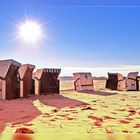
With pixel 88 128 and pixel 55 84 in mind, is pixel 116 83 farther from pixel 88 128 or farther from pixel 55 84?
pixel 88 128

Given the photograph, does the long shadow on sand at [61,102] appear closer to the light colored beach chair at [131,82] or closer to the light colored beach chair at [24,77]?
the light colored beach chair at [24,77]

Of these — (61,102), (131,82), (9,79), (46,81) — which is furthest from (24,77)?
(131,82)

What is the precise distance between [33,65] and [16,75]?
68.0 inches

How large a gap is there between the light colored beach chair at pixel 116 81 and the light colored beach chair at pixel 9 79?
9.64 meters

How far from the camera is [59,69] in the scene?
620 inches

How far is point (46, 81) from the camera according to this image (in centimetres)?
1518

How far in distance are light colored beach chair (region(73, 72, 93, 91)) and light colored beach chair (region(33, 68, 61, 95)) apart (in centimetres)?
241

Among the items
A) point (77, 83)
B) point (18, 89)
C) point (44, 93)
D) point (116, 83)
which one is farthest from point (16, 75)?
point (116, 83)

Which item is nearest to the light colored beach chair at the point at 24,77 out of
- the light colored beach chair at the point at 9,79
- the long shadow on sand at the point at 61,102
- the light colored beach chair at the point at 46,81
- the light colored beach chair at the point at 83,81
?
the light colored beach chair at the point at 9,79

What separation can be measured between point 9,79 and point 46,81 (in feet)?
13.5

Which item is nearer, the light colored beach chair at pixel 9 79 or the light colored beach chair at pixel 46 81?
the light colored beach chair at pixel 9 79

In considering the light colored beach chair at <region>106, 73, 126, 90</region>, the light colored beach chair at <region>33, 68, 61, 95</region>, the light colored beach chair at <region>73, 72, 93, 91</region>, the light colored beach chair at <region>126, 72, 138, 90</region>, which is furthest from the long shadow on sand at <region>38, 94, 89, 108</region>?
the light colored beach chair at <region>106, 73, 126, 90</region>

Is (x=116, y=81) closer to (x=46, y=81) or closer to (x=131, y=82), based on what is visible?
(x=131, y=82)

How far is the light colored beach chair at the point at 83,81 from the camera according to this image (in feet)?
58.3
